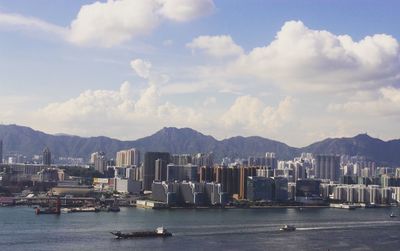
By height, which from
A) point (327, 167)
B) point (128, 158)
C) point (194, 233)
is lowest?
point (194, 233)

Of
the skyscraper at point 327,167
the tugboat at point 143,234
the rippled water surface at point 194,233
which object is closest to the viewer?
the rippled water surface at point 194,233

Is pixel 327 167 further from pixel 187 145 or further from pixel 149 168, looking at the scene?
pixel 187 145

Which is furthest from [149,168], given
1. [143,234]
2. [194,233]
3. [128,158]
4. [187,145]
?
[187,145]

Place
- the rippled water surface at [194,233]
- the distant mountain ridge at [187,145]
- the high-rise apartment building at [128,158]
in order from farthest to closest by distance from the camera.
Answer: the distant mountain ridge at [187,145]
the high-rise apartment building at [128,158]
the rippled water surface at [194,233]

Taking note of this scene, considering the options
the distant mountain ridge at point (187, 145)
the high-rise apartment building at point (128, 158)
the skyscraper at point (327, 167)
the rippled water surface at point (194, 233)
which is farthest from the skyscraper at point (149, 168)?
the distant mountain ridge at point (187, 145)

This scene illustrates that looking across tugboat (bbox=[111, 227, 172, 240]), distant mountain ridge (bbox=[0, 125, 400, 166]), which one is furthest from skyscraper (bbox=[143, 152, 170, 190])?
distant mountain ridge (bbox=[0, 125, 400, 166])

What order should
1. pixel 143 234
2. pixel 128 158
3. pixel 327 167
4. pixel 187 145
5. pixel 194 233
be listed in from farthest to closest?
pixel 187 145, pixel 327 167, pixel 128 158, pixel 194 233, pixel 143 234

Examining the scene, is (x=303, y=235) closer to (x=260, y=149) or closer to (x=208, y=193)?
(x=208, y=193)

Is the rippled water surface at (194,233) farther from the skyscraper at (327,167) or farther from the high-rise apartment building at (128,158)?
the skyscraper at (327,167)

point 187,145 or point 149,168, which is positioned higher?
point 187,145

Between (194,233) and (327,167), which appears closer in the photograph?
(194,233)

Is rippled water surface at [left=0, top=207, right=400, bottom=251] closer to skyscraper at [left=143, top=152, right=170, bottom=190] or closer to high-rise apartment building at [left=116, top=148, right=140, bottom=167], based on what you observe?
skyscraper at [left=143, top=152, right=170, bottom=190]
